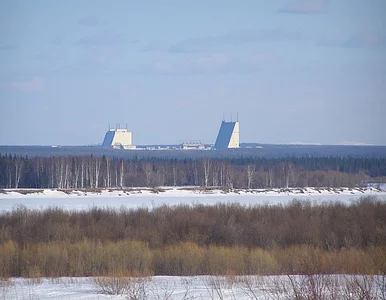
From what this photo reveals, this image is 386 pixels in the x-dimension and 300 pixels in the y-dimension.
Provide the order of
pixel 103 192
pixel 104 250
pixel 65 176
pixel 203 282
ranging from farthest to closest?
pixel 65 176
pixel 103 192
pixel 104 250
pixel 203 282

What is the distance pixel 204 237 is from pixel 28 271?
10.7 metres

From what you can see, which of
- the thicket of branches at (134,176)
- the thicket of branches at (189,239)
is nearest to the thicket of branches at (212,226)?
the thicket of branches at (189,239)

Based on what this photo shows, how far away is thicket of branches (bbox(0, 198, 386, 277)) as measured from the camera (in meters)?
18.8

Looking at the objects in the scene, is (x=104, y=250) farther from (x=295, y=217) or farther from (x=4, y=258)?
(x=295, y=217)

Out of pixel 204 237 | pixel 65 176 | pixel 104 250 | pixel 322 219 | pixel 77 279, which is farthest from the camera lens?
pixel 65 176

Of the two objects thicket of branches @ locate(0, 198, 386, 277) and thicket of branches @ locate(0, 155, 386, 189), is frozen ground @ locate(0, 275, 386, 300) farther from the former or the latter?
thicket of branches @ locate(0, 155, 386, 189)

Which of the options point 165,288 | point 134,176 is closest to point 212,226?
point 165,288

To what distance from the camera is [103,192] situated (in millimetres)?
59312

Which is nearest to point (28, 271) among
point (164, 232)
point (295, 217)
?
point (164, 232)

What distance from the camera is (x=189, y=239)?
27.5m

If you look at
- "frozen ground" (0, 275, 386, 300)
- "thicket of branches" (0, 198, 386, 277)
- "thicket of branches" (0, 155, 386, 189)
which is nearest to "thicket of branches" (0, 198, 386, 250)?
"thicket of branches" (0, 198, 386, 277)

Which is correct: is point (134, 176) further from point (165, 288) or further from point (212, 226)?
point (165, 288)

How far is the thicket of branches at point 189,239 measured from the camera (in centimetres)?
1878

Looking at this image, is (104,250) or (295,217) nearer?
(104,250)
